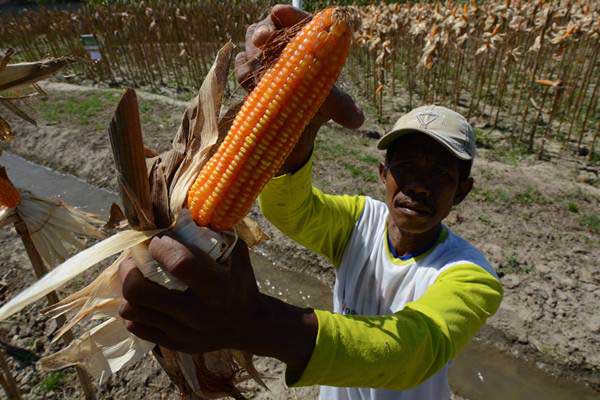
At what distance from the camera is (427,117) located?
166 centimetres

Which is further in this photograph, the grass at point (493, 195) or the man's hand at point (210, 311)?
the grass at point (493, 195)

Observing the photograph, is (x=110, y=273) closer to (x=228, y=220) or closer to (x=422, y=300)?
(x=228, y=220)

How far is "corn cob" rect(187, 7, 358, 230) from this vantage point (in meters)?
0.99

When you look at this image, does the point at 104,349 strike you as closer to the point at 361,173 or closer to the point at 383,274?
the point at 383,274

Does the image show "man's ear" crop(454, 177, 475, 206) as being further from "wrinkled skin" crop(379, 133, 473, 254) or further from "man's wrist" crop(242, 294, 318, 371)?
"man's wrist" crop(242, 294, 318, 371)

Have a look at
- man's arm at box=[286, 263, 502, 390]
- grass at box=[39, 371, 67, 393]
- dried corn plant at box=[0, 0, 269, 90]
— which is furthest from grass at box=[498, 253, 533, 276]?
dried corn plant at box=[0, 0, 269, 90]

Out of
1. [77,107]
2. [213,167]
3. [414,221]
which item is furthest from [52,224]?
[77,107]

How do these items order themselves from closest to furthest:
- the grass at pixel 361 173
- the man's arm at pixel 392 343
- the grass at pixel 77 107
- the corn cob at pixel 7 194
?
the man's arm at pixel 392 343
the corn cob at pixel 7 194
the grass at pixel 361 173
the grass at pixel 77 107

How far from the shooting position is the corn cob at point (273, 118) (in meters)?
0.99

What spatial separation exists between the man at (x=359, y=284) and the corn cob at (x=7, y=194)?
1248 mm

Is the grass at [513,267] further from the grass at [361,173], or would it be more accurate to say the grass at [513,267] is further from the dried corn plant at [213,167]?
the dried corn plant at [213,167]

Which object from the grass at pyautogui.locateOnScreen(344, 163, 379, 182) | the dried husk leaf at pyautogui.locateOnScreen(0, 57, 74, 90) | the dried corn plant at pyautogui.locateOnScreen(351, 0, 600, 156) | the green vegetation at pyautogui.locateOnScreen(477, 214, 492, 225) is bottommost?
the green vegetation at pyautogui.locateOnScreen(477, 214, 492, 225)

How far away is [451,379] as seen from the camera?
3.70 meters

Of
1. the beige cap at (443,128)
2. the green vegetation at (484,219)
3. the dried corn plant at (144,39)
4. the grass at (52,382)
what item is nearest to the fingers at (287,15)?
the beige cap at (443,128)
